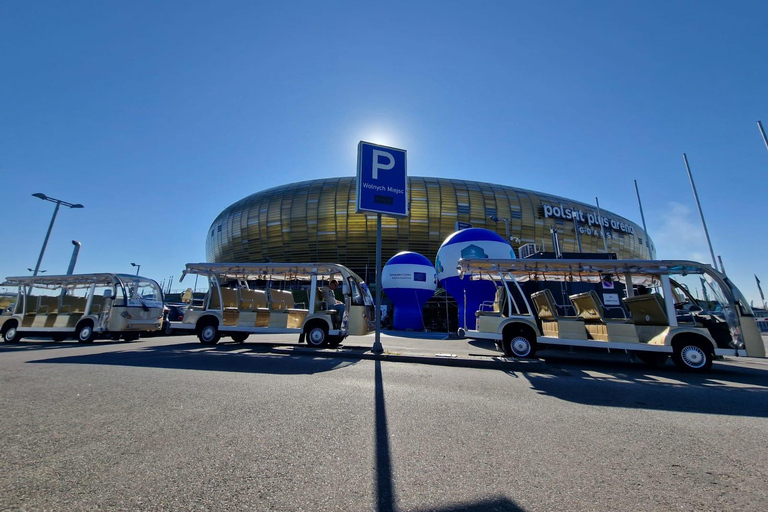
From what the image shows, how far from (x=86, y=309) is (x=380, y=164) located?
470 inches

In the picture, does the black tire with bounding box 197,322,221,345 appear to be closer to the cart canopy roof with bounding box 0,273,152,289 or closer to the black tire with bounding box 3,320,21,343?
the cart canopy roof with bounding box 0,273,152,289

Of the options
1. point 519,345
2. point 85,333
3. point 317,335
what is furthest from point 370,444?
point 85,333

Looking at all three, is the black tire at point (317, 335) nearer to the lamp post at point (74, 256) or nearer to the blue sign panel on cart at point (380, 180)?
the blue sign panel on cart at point (380, 180)

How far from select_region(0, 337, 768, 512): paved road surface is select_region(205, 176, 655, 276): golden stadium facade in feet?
109

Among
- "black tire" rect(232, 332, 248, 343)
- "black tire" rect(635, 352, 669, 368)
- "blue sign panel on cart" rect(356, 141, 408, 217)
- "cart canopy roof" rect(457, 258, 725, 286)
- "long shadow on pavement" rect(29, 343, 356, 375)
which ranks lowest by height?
"long shadow on pavement" rect(29, 343, 356, 375)

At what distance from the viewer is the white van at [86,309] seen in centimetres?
1148

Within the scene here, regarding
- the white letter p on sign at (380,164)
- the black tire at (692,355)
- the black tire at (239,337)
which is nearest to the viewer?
the black tire at (692,355)

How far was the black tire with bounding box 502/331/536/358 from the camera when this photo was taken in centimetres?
821

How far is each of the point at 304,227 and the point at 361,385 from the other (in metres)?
36.6

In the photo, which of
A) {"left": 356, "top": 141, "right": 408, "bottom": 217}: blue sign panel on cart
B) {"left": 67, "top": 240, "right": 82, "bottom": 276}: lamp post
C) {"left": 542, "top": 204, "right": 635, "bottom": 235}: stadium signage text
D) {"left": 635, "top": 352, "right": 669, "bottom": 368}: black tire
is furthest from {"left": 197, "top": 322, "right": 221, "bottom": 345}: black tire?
{"left": 542, "top": 204, "right": 635, "bottom": 235}: stadium signage text

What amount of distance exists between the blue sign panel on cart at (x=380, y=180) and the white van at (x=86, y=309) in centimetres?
935

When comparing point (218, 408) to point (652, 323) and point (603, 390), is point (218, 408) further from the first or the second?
point (652, 323)

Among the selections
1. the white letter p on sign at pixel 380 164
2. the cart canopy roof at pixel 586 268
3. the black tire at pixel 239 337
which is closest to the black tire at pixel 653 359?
the cart canopy roof at pixel 586 268

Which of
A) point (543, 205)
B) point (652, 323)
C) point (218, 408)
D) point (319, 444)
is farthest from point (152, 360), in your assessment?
point (543, 205)
